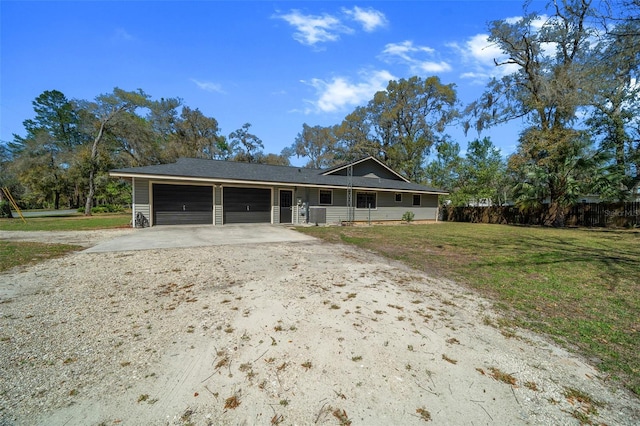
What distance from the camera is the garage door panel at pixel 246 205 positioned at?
14141 mm

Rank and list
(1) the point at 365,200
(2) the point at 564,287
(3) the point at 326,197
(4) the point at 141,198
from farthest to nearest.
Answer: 1. (1) the point at 365,200
2. (3) the point at 326,197
3. (4) the point at 141,198
4. (2) the point at 564,287

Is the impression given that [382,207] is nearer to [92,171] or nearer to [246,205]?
[246,205]

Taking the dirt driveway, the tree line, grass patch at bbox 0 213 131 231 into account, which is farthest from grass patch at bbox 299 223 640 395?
grass patch at bbox 0 213 131 231

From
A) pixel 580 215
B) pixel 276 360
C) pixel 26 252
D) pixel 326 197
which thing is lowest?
pixel 276 360

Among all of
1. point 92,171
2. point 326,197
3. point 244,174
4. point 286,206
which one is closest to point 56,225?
point 244,174

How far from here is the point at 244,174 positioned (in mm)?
14820

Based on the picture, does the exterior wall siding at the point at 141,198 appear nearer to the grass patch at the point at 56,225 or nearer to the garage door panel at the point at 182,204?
the garage door panel at the point at 182,204

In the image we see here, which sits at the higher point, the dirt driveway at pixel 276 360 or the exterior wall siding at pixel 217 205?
the exterior wall siding at pixel 217 205

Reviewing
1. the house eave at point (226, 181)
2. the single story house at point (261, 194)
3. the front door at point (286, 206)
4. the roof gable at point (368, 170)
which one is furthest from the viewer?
the roof gable at point (368, 170)

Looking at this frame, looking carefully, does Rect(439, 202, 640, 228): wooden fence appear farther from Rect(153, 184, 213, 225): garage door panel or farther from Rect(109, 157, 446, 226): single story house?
Rect(153, 184, 213, 225): garage door panel

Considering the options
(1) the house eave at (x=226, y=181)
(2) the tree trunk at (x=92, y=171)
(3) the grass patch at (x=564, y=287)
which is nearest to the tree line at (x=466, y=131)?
(2) the tree trunk at (x=92, y=171)

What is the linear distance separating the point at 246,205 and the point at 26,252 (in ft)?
29.5

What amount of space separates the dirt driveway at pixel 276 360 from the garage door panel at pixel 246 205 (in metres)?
9.99

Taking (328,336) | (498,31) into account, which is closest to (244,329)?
(328,336)
